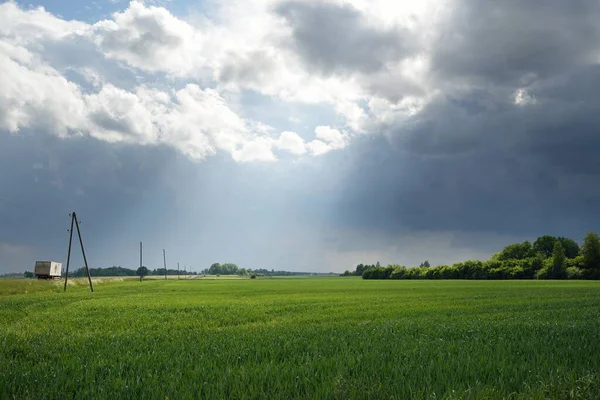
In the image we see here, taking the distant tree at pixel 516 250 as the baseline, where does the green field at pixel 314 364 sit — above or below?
below

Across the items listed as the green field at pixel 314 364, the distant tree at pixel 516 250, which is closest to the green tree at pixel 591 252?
the distant tree at pixel 516 250

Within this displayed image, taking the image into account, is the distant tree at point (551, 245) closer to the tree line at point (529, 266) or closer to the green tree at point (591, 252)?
the tree line at point (529, 266)

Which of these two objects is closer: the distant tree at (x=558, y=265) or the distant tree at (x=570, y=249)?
the distant tree at (x=558, y=265)

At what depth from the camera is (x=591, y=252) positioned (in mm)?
109625

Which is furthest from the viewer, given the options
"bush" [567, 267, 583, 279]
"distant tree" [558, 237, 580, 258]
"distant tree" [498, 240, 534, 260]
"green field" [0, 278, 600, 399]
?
"distant tree" [558, 237, 580, 258]

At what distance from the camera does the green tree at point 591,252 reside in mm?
108562

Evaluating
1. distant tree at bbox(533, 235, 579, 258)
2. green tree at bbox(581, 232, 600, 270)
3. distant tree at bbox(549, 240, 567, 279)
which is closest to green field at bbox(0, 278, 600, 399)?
distant tree at bbox(549, 240, 567, 279)

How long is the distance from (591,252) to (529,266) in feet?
51.2

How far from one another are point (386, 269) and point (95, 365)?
17821 centimetres

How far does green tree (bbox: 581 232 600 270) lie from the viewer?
356 feet

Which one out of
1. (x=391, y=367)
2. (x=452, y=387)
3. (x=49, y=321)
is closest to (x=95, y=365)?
(x=391, y=367)

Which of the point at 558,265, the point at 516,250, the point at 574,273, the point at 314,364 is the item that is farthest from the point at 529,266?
the point at 314,364

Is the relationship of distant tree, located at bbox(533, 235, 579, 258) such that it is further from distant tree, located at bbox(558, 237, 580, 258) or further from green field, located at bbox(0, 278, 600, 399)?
green field, located at bbox(0, 278, 600, 399)

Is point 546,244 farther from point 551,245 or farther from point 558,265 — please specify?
point 558,265
